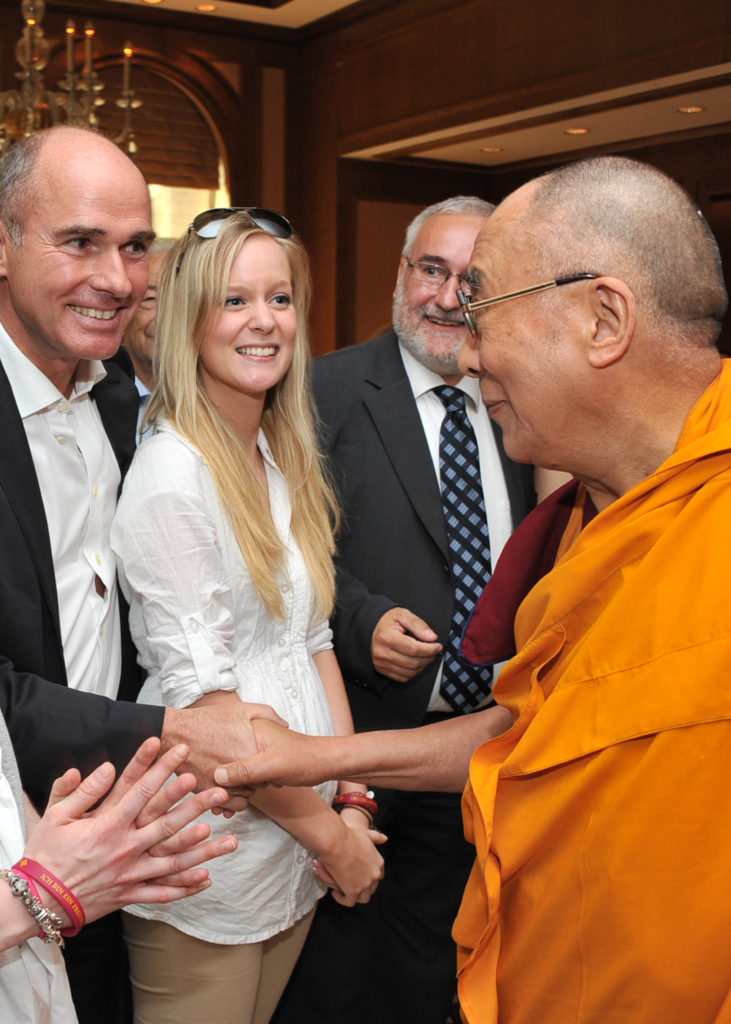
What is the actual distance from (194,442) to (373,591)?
2.27 feet

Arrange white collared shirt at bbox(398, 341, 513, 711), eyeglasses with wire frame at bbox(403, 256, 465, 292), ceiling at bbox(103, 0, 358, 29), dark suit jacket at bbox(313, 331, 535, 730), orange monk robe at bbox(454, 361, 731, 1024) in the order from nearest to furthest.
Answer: orange monk robe at bbox(454, 361, 731, 1024)
dark suit jacket at bbox(313, 331, 535, 730)
white collared shirt at bbox(398, 341, 513, 711)
eyeglasses with wire frame at bbox(403, 256, 465, 292)
ceiling at bbox(103, 0, 358, 29)

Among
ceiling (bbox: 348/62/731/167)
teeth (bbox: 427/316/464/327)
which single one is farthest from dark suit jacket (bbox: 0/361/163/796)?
ceiling (bbox: 348/62/731/167)

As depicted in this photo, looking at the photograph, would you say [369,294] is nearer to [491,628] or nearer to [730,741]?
[491,628]

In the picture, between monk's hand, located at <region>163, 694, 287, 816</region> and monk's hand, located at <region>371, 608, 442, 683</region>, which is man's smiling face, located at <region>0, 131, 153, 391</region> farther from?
monk's hand, located at <region>371, 608, 442, 683</region>

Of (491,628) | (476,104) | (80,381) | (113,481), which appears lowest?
(491,628)

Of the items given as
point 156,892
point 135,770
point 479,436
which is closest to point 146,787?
point 135,770

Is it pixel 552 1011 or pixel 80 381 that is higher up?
pixel 80 381

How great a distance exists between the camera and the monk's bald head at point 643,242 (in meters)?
1.32

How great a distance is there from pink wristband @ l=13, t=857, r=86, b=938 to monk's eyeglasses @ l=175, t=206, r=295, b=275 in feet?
3.69

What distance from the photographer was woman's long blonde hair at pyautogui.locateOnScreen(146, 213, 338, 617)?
189cm

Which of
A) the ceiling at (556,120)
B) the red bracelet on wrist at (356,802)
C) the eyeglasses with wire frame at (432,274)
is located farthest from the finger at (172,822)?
the ceiling at (556,120)

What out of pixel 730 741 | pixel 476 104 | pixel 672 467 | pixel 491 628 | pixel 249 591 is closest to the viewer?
pixel 730 741

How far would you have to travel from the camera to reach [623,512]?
4.39ft

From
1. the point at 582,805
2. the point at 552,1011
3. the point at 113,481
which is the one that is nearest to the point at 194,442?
the point at 113,481
